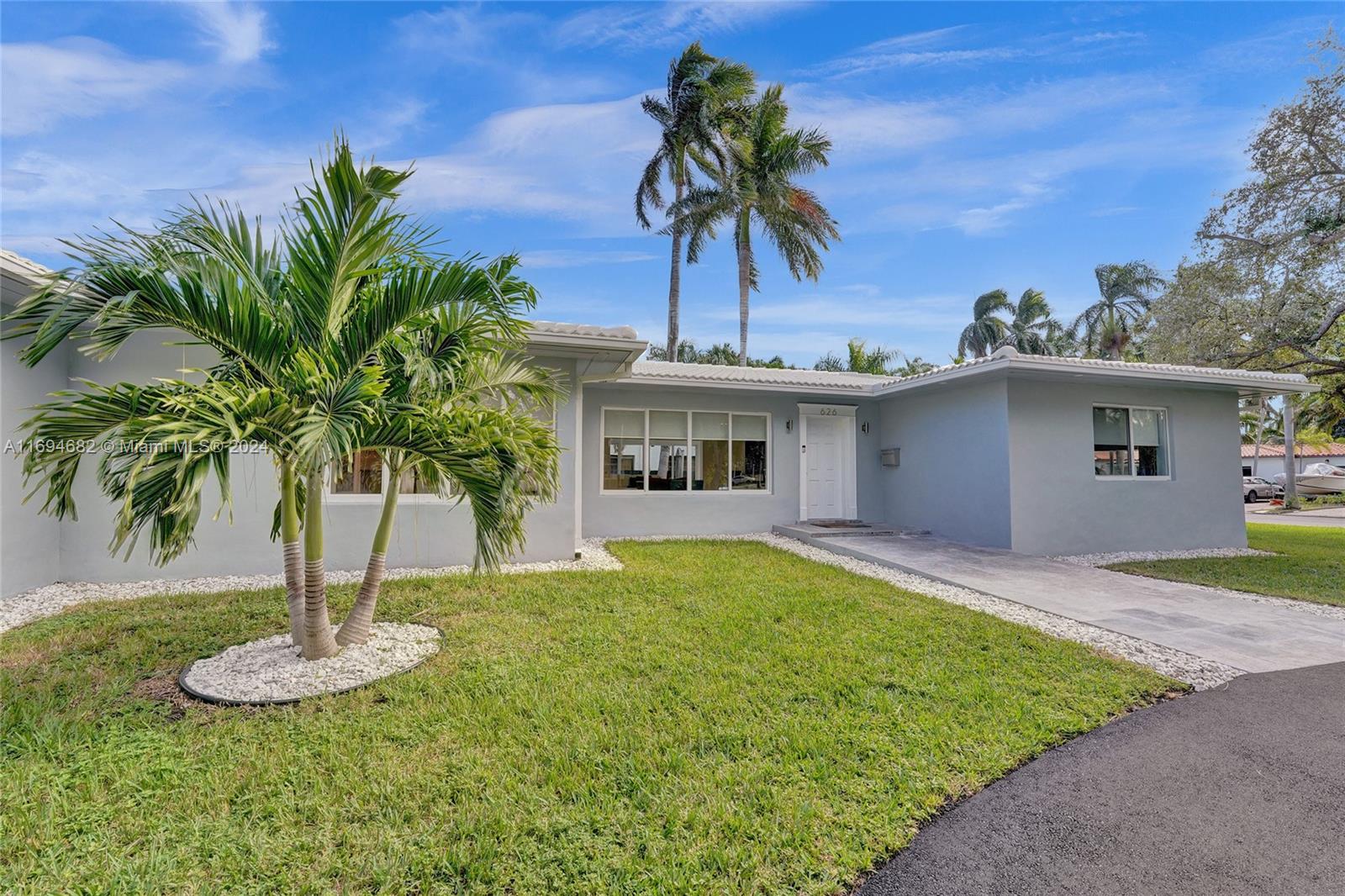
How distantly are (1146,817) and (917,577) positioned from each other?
16.1 ft

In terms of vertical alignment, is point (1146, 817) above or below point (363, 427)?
below

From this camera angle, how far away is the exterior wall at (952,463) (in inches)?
365

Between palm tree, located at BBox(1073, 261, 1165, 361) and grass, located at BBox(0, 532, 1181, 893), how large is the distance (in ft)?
112

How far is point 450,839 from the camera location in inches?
92.4

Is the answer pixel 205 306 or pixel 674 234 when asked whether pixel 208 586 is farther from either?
pixel 674 234

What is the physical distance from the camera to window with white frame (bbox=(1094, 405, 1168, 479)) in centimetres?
984

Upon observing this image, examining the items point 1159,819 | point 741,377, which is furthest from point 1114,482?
point 1159,819

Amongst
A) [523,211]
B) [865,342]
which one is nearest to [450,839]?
[523,211]

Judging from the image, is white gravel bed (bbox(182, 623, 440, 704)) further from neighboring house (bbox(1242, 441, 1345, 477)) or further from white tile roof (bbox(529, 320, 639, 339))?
neighboring house (bbox(1242, 441, 1345, 477))

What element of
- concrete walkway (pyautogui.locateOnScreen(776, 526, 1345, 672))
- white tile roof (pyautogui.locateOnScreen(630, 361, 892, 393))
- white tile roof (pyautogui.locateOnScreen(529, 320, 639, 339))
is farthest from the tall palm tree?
white tile roof (pyautogui.locateOnScreen(529, 320, 639, 339))

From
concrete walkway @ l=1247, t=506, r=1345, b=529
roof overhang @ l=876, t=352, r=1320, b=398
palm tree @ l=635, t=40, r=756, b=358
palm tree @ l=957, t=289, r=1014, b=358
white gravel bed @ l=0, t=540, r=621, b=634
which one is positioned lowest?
concrete walkway @ l=1247, t=506, r=1345, b=529

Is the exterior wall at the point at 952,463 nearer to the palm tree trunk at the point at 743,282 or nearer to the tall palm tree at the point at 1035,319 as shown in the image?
the palm tree trunk at the point at 743,282

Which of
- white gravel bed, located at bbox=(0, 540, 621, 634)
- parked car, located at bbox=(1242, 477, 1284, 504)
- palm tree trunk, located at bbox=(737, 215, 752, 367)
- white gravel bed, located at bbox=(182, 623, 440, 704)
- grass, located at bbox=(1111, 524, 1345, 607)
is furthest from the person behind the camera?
parked car, located at bbox=(1242, 477, 1284, 504)

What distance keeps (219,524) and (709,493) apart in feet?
24.6
